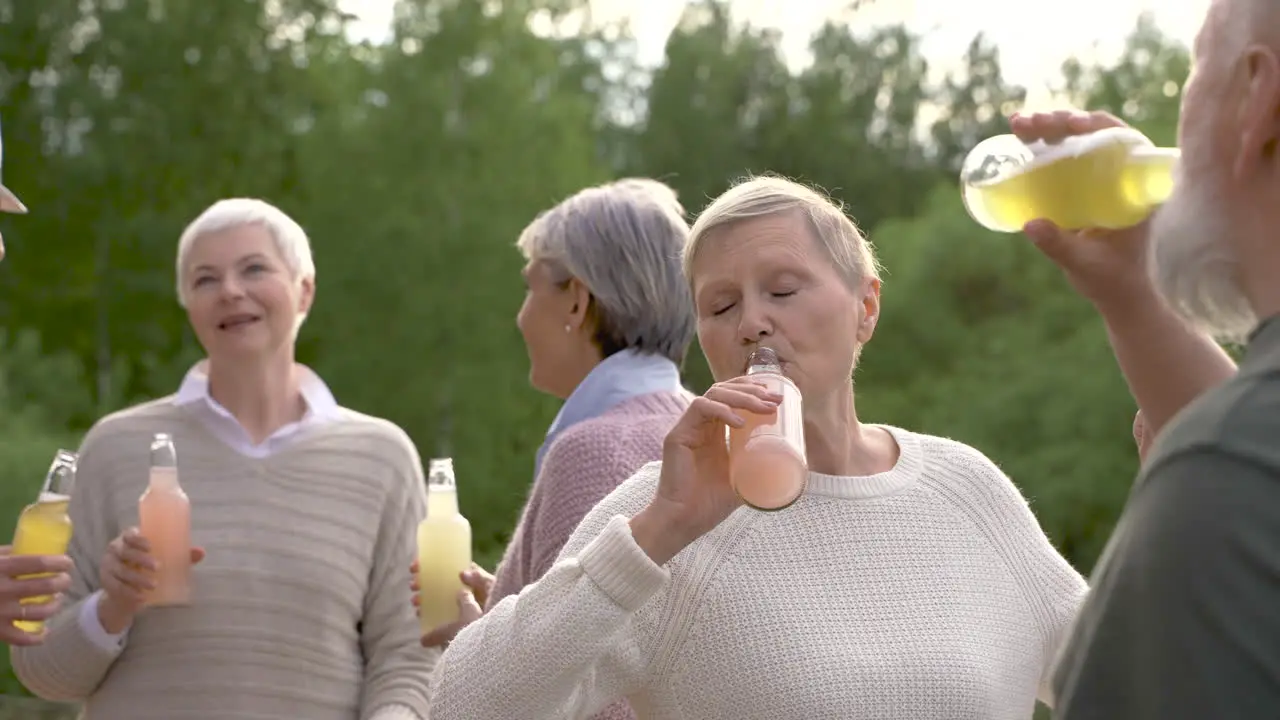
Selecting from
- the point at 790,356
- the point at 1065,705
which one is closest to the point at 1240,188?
the point at 1065,705

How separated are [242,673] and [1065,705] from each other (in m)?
2.79

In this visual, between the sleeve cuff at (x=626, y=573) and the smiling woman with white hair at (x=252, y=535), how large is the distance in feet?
5.46

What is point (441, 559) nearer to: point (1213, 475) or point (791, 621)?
point (791, 621)

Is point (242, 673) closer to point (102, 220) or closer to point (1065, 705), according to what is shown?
point (1065, 705)

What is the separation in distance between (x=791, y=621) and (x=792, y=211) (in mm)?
612

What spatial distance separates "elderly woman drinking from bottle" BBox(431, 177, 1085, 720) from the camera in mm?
2205

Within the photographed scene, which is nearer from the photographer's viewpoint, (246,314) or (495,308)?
(246,314)

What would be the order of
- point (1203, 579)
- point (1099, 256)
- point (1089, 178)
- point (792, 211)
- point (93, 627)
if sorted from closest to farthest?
point (1203, 579) → point (1099, 256) → point (1089, 178) → point (792, 211) → point (93, 627)

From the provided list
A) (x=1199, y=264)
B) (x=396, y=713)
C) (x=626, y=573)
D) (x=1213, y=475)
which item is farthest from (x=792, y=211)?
(x=396, y=713)

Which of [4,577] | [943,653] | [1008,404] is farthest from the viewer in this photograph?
[1008,404]

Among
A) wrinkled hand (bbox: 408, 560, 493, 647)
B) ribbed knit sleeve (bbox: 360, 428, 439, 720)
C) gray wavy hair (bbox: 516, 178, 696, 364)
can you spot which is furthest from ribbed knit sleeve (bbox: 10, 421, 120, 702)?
gray wavy hair (bbox: 516, 178, 696, 364)

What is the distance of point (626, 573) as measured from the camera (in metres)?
2.17

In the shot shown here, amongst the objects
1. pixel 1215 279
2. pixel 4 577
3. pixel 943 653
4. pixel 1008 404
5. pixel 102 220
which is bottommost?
pixel 1008 404

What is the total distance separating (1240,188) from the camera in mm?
1441
